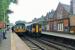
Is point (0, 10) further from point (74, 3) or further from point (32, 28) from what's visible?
point (74, 3)

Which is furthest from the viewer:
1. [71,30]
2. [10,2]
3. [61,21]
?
[61,21]

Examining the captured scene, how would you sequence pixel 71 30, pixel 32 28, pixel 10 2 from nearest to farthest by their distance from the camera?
pixel 10 2 → pixel 32 28 → pixel 71 30

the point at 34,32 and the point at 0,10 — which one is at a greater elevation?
the point at 0,10

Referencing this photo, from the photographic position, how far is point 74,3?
8175 centimetres

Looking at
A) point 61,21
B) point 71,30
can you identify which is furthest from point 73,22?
point 61,21

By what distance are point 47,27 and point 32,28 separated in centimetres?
3681

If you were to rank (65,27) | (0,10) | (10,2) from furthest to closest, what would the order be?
(65,27)
(10,2)
(0,10)

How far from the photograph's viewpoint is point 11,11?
41.4 m

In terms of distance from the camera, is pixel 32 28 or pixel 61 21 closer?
pixel 32 28

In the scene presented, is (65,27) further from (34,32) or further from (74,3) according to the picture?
(74,3)

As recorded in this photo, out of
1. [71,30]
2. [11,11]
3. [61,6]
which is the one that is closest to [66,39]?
[11,11]

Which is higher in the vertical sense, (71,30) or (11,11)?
(11,11)

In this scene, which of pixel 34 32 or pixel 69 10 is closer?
pixel 34 32

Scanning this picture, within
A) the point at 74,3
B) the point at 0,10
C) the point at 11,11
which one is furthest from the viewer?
the point at 74,3
